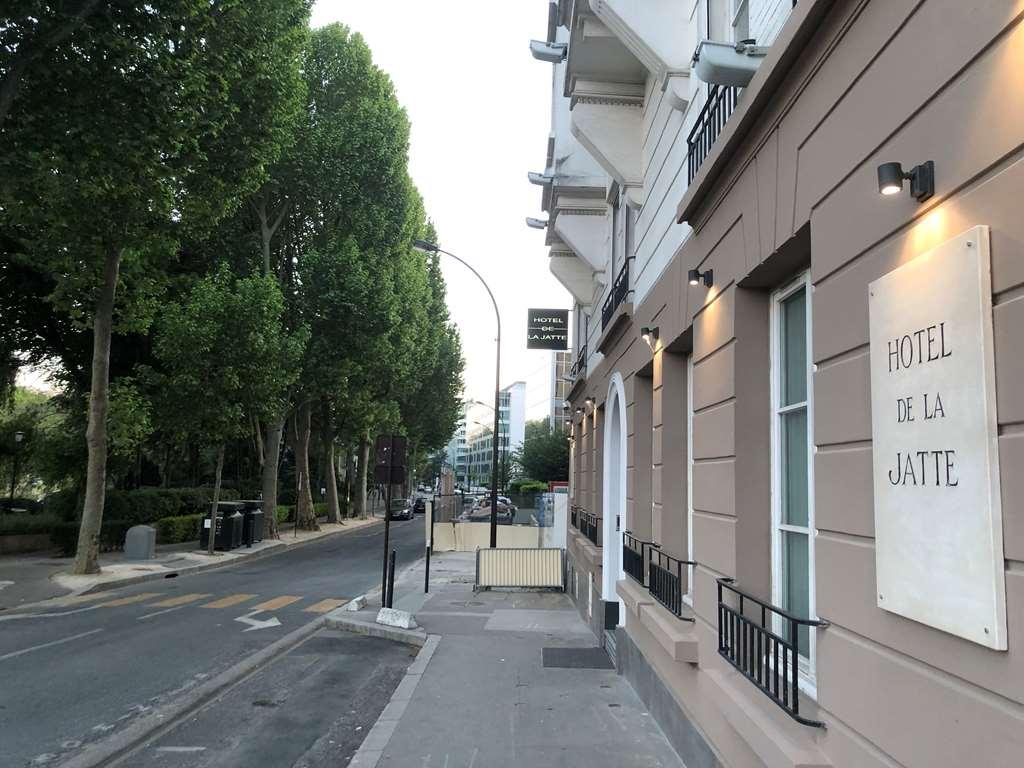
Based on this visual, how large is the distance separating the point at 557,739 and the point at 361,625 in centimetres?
588

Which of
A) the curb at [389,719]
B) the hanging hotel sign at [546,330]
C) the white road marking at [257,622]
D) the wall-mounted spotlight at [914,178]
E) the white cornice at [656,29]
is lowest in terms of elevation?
the white road marking at [257,622]

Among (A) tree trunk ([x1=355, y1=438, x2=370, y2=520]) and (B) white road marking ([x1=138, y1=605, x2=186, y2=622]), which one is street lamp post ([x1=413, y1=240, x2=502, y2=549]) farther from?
(A) tree trunk ([x1=355, y1=438, x2=370, y2=520])

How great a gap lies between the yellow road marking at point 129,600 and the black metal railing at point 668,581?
10.8 m

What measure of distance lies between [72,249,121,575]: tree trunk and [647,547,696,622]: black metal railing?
14.3 metres

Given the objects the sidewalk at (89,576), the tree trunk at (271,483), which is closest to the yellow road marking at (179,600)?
the sidewalk at (89,576)

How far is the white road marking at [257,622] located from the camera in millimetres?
11273

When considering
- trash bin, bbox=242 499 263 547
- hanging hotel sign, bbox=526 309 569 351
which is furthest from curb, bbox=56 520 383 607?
hanging hotel sign, bbox=526 309 569 351

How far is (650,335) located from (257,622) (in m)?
A: 8.36

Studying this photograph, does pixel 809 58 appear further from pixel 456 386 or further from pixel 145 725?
pixel 456 386

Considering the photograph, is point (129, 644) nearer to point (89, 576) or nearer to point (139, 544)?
point (89, 576)

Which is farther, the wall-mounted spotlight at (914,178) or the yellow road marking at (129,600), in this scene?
the yellow road marking at (129,600)

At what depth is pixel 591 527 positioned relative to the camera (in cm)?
1184

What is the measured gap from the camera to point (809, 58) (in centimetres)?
349

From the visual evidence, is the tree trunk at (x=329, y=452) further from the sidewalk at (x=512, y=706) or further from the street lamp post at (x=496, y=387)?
the sidewalk at (x=512, y=706)
